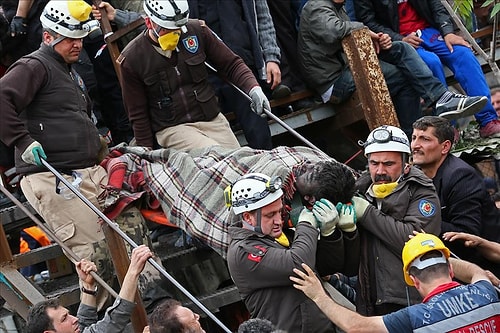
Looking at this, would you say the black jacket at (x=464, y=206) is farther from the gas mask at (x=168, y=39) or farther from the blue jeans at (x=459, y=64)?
the blue jeans at (x=459, y=64)

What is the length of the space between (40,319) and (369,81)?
11.9 feet

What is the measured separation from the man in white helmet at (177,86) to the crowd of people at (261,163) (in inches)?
0.4

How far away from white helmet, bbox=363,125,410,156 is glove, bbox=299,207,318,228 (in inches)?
23.7

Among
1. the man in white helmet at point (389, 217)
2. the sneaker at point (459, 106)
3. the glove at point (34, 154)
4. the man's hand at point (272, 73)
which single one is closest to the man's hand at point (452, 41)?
the sneaker at point (459, 106)

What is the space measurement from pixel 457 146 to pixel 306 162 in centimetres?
242

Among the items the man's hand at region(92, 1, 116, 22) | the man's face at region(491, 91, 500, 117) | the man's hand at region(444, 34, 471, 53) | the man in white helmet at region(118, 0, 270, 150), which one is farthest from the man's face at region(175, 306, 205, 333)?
the man's face at region(491, 91, 500, 117)

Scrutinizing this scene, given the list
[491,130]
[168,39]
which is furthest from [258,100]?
[491,130]

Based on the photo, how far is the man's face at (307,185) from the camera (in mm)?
5781

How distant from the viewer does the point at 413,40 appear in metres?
8.93

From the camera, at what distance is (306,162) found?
21.1ft

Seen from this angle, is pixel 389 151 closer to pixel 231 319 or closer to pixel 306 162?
pixel 306 162

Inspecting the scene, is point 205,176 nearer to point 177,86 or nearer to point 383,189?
point 177,86

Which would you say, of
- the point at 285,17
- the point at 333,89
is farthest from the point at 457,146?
the point at 285,17

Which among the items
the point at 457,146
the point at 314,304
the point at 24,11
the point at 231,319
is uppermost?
the point at 24,11
